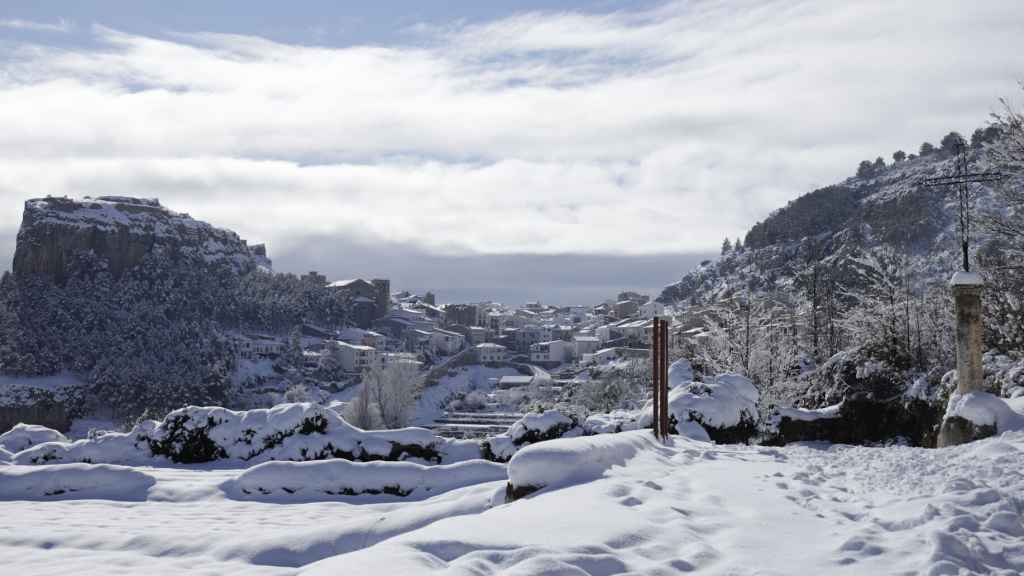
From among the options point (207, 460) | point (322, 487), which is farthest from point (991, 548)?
point (207, 460)

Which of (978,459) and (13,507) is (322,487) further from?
(978,459)

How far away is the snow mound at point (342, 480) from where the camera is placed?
429 inches

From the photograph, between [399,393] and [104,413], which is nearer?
[399,393]

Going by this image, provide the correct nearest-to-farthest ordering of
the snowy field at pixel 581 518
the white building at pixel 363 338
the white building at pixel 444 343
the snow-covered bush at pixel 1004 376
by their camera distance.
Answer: the snowy field at pixel 581 518, the snow-covered bush at pixel 1004 376, the white building at pixel 363 338, the white building at pixel 444 343

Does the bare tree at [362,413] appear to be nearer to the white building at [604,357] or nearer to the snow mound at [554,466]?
the white building at [604,357]

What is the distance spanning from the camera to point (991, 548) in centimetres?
495

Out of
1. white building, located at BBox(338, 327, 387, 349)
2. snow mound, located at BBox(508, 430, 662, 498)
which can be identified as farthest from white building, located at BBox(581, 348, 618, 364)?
snow mound, located at BBox(508, 430, 662, 498)

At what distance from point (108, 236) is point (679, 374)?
101 metres

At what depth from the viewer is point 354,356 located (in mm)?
83875

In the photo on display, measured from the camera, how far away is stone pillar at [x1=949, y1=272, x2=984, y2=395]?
12.0 meters

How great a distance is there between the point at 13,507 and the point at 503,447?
294 inches

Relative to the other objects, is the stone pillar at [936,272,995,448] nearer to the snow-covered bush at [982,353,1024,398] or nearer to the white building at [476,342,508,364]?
the snow-covered bush at [982,353,1024,398]

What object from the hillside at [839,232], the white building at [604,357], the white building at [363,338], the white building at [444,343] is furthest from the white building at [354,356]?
the hillside at [839,232]

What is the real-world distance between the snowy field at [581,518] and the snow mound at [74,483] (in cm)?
2
